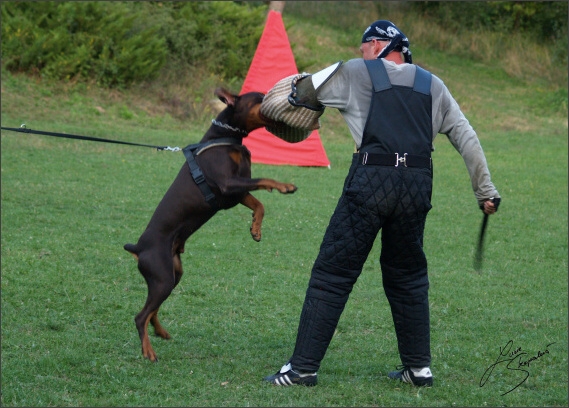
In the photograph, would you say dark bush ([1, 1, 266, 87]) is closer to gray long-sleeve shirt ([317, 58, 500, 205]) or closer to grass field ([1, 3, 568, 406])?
grass field ([1, 3, 568, 406])

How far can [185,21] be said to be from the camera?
20.5 metres

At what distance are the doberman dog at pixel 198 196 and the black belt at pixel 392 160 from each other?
0.72 meters

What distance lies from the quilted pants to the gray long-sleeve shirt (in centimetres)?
26

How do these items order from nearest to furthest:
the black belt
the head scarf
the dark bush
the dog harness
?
1. the black belt
2. the head scarf
3. the dog harness
4. the dark bush

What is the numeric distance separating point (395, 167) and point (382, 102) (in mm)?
354

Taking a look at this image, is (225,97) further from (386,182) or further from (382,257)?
(382,257)

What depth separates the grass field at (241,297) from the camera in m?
4.42

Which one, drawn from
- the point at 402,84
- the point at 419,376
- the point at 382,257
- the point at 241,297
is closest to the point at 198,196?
the point at 382,257

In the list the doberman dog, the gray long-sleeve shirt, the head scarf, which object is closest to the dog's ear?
the doberman dog

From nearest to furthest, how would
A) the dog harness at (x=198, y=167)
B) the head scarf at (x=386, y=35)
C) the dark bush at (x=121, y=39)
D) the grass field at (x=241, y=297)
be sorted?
the head scarf at (x=386, y=35) → the grass field at (x=241, y=297) → the dog harness at (x=198, y=167) → the dark bush at (x=121, y=39)

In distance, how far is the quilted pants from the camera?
4141mm

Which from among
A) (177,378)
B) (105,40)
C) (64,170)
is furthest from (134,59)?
(177,378)

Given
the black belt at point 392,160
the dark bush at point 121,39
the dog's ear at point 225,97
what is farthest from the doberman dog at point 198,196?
the dark bush at point 121,39

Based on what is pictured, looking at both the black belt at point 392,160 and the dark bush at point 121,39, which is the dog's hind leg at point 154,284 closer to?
the black belt at point 392,160
